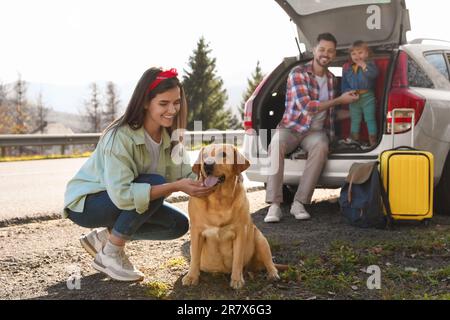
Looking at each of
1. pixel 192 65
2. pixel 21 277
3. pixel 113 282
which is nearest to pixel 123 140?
pixel 113 282

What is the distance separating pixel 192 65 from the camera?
48.1 metres

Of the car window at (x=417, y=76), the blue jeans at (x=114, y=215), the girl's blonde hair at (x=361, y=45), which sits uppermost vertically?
the girl's blonde hair at (x=361, y=45)

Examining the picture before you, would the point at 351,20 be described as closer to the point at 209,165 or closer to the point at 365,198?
the point at 365,198

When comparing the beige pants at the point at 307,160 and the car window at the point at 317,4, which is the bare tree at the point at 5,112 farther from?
the beige pants at the point at 307,160

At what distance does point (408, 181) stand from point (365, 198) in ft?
1.28

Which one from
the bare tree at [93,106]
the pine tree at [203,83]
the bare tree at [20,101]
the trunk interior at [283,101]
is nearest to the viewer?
the trunk interior at [283,101]

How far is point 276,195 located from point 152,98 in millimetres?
2272

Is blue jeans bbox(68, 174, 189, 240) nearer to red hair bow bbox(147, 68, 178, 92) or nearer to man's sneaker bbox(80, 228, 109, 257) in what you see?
man's sneaker bbox(80, 228, 109, 257)

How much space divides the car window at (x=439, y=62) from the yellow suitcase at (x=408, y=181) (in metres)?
1.12

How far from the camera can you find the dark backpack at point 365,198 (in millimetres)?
4648

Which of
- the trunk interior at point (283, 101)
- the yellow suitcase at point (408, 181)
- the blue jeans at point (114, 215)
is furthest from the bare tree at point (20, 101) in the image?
the blue jeans at point (114, 215)

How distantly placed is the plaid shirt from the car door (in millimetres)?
480

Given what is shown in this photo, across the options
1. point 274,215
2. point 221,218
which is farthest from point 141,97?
point 274,215

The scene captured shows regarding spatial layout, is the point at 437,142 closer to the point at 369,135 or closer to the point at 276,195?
the point at 369,135
